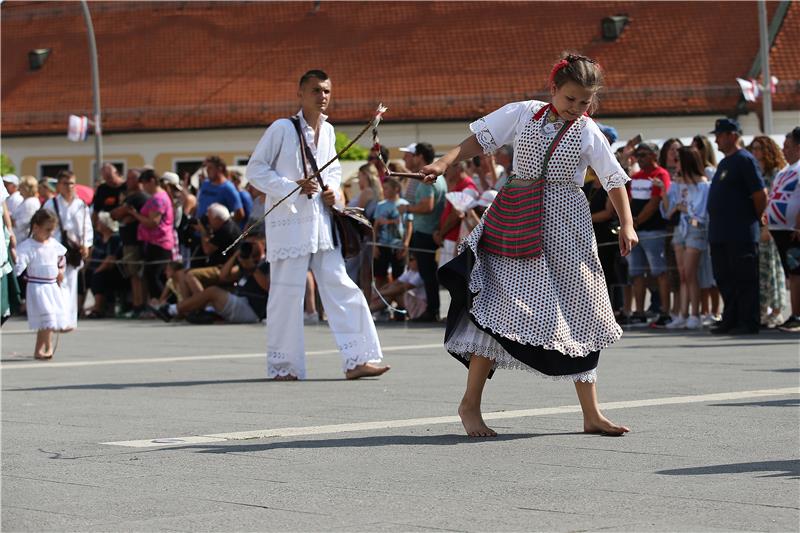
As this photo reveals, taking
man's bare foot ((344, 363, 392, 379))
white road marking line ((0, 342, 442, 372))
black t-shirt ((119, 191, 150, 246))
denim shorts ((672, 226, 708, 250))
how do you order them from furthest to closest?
black t-shirt ((119, 191, 150, 246))
denim shorts ((672, 226, 708, 250))
white road marking line ((0, 342, 442, 372))
man's bare foot ((344, 363, 392, 379))

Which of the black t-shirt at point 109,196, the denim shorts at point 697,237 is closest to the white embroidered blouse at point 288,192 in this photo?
the denim shorts at point 697,237

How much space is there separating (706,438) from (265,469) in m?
2.20

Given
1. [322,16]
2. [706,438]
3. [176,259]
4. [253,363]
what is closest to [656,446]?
[706,438]

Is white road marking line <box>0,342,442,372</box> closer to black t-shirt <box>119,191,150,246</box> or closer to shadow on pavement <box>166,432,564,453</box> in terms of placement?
shadow on pavement <box>166,432,564,453</box>

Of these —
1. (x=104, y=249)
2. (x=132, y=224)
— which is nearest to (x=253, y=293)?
(x=132, y=224)

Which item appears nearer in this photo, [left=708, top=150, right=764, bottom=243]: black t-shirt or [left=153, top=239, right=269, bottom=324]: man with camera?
[left=708, top=150, right=764, bottom=243]: black t-shirt

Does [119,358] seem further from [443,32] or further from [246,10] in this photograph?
[246,10]

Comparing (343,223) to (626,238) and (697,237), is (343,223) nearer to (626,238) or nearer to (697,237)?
(626,238)

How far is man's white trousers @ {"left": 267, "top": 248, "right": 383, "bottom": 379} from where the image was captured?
463 inches

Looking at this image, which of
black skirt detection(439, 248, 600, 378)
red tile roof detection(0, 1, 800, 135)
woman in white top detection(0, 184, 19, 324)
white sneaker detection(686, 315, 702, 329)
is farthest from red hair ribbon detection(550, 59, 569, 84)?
red tile roof detection(0, 1, 800, 135)

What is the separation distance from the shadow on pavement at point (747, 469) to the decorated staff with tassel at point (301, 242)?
207 inches

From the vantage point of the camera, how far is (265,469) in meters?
6.77

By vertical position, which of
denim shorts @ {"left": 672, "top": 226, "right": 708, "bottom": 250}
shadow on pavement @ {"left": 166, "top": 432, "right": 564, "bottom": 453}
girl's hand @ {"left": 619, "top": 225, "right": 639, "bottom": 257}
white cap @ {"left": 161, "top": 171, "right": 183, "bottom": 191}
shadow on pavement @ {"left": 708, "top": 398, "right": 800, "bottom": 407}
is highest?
white cap @ {"left": 161, "top": 171, "right": 183, "bottom": 191}

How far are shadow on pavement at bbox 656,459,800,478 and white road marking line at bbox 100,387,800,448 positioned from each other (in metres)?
2.17
